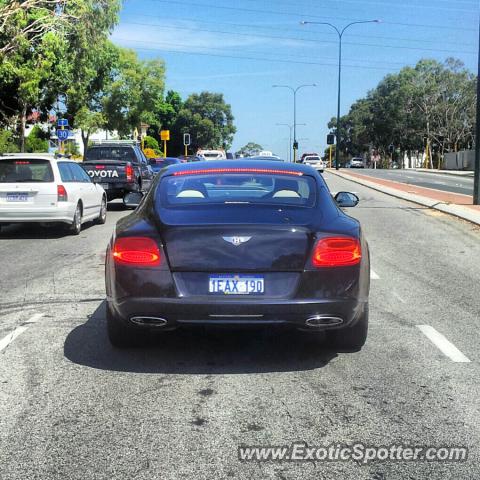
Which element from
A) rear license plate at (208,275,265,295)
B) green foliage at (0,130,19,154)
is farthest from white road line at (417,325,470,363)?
green foliage at (0,130,19,154)

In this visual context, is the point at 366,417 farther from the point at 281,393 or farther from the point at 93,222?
the point at 93,222

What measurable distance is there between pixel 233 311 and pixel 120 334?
1065 millimetres

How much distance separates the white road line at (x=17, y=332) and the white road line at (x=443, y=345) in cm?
351

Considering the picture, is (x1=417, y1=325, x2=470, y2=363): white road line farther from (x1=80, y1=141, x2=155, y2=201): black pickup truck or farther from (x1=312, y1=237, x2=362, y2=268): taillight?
(x1=80, y1=141, x2=155, y2=201): black pickup truck

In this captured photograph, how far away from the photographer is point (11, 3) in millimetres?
19469

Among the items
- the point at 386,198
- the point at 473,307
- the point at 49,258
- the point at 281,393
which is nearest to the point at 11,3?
the point at 49,258

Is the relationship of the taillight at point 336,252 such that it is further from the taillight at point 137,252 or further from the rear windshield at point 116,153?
the rear windshield at point 116,153

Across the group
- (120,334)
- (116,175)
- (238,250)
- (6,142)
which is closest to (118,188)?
(116,175)

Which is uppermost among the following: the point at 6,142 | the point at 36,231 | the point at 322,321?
the point at 6,142

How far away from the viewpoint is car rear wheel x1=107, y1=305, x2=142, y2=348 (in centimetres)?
531

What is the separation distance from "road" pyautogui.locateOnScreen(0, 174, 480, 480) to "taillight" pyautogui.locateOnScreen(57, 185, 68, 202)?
579 centimetres

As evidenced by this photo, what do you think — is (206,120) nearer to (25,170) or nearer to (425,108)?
(425,108)

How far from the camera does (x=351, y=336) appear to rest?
541cm

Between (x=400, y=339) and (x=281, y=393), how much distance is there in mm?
1762
